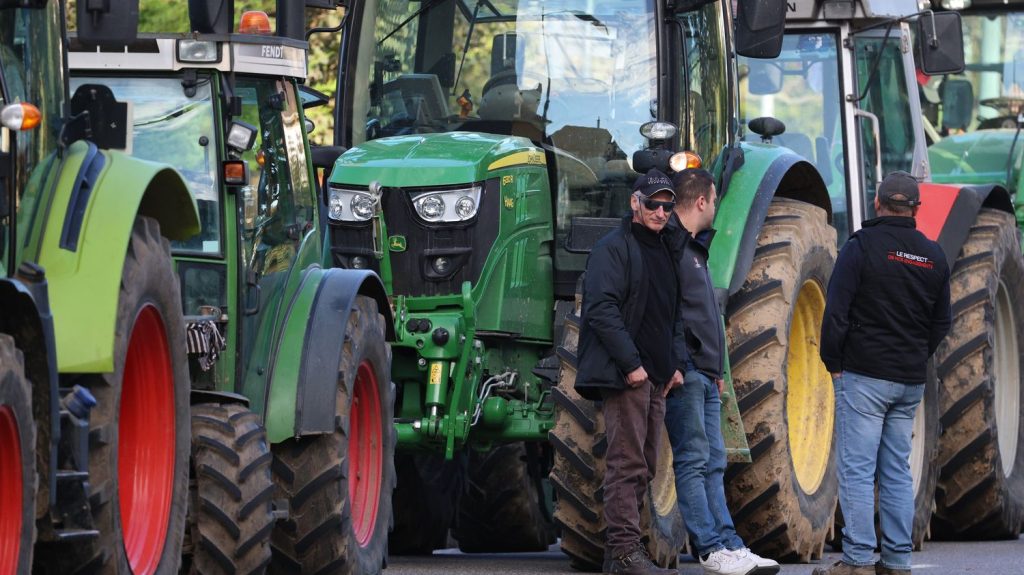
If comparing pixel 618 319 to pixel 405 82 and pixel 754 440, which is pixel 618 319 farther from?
pixel 405 82

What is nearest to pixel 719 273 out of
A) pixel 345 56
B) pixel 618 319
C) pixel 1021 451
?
pixel 618 319

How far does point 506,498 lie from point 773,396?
5.72ft

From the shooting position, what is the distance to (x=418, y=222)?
403 inches

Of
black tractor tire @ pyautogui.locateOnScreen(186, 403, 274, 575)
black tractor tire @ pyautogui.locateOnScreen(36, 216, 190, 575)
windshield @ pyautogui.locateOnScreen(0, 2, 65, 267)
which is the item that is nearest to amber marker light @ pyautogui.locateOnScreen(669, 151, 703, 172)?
black tractor tire @ pyautogui.locateOnScreen(186, 403, 274, 575)

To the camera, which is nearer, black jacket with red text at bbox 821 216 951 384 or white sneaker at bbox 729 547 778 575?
black jacket with red text at bbox 821 216 951 384

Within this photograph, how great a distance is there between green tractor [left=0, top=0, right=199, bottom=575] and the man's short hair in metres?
2.85

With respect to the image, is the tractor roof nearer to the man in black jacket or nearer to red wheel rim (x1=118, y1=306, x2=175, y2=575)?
red wheel rim (x1=118, y1=306, x2=175, y2=575)

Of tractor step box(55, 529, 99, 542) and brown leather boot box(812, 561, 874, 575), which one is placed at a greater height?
tractor step box(55, 529, 99, 542)

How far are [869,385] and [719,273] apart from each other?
1496 mm

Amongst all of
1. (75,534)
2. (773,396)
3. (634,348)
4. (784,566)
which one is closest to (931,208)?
(773,396)

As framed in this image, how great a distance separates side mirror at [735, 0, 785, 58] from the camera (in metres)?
10.4

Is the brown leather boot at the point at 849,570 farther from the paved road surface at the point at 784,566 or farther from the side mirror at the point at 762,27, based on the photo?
the side mirror at the point at 762,27

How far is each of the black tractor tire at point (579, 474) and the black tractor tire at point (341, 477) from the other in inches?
30.6

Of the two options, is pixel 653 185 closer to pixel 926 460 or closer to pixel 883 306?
pixel 883 306
